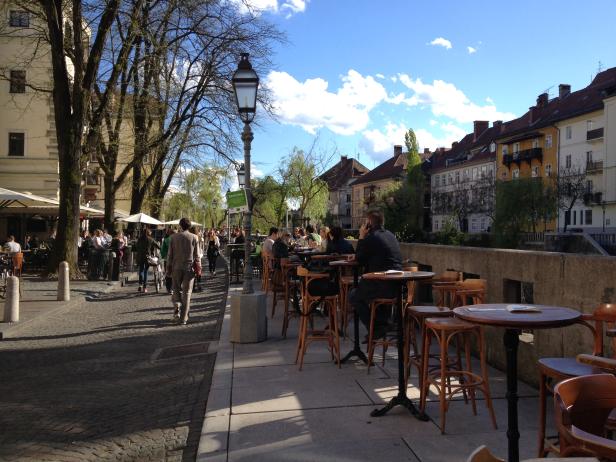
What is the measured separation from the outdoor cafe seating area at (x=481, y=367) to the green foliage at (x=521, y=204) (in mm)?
42028

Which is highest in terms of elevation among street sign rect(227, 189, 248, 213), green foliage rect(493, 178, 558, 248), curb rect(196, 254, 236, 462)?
green foliage rect(493, 178, 558, 248)

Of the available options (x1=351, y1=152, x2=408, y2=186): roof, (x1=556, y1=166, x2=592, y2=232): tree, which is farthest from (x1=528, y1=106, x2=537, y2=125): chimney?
(x1=351, y1=152, x2=408, y2=186): roof

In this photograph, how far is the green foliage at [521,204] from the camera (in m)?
48.8

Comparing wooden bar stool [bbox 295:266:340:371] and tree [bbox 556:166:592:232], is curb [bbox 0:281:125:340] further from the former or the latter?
tree [bbox 556:166:592:232]

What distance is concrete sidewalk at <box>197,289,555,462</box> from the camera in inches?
166

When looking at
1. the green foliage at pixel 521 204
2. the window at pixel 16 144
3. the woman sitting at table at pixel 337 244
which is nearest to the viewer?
the woman sitting at table at pixel 337 244

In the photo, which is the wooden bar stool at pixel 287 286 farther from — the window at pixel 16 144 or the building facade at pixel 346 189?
the building facade at pixel 346 189

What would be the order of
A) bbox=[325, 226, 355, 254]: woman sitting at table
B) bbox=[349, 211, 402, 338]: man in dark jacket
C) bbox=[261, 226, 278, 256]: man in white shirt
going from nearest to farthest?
1. bbox=[349, 211, 402, 338]: man in dark jacket
2. bbox=[325, 226, 355, 254]: woman sitting at table
3. bbox=[261, 226, 278, 256]: man in white shirt

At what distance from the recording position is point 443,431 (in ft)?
14.8

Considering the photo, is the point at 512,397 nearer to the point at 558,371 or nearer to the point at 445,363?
the point at 558,371

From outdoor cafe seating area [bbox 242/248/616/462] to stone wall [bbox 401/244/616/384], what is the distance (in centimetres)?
26

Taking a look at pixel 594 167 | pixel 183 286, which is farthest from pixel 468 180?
pixel 183 286

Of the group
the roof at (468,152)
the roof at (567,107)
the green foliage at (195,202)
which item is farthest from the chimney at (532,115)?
the green foliage at (195,202)

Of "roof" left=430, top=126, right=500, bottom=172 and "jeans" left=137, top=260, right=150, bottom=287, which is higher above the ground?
"roof" left=430, top=126, right=500, bottom=172
